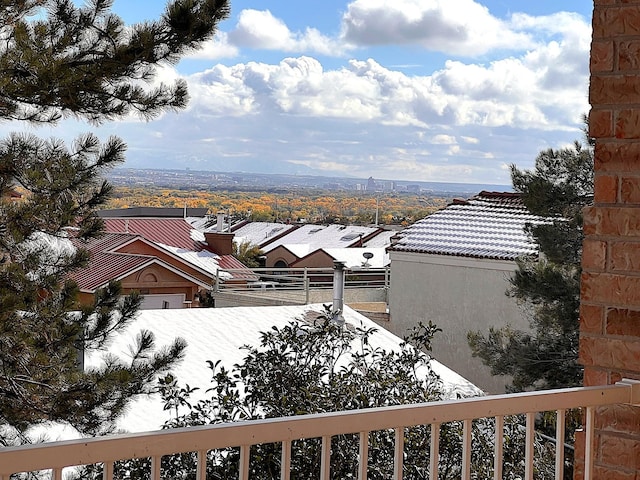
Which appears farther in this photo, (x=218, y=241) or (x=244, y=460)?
(x=218, y=241)

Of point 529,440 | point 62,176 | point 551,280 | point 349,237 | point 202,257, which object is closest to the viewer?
point 529,440

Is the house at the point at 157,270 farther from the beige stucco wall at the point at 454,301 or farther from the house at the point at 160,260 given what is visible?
the beige stucco wall at the point at 454,301

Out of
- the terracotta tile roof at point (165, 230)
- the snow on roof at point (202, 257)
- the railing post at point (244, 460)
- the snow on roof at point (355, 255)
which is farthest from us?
the snow on roof at point (355, 255)

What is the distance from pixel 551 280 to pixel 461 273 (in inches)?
120

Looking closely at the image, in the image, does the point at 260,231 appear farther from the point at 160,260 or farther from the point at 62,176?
the point at 62,176

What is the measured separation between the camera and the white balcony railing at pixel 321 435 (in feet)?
3.20

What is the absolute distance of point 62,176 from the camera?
12.8 feet

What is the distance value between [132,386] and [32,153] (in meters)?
1.16

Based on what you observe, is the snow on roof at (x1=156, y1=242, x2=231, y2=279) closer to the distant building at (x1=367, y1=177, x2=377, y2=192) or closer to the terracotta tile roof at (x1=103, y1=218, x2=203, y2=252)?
the terracotta tile roof at (x1=103, y1=218, x2=203, y2=252)

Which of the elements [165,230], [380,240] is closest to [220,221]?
[165,230]

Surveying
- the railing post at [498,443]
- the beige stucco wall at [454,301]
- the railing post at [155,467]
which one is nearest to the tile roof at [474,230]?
the beige stucco wall at [454,301]

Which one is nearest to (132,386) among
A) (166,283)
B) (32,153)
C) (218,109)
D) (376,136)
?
(32,153)

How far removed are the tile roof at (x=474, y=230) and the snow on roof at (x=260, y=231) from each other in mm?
6430

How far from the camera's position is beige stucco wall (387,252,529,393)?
30.1 feet
